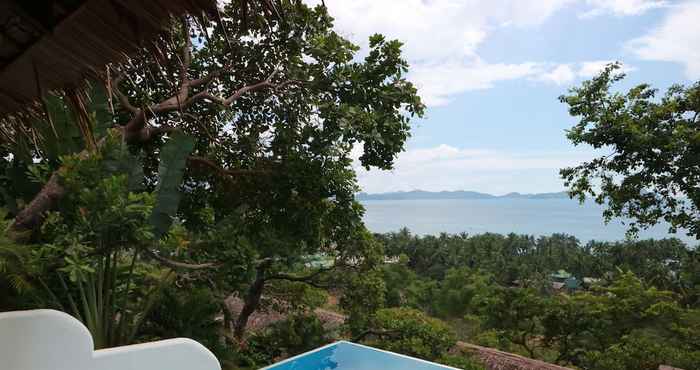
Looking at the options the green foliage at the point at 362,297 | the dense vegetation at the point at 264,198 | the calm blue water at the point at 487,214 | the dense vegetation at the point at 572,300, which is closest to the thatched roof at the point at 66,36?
the dense vegetation at the point at 264,198

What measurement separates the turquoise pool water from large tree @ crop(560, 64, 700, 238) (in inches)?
151

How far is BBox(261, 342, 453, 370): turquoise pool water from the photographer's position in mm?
5457

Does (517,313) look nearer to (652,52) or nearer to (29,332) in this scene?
(652,52)

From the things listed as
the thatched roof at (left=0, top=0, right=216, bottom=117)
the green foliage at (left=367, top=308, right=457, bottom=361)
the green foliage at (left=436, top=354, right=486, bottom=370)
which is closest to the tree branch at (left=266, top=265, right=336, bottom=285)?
the green foliage at (left=367, top=308, right=457, bottom=361)

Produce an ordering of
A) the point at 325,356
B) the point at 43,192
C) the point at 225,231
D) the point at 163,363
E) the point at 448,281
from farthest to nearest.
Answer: the point at 448,281, the point at 325,356, the point at 225,231, the point at 43,192, the point at 163,363

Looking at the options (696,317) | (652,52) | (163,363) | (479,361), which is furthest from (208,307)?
(652,52)

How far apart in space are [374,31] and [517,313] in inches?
237

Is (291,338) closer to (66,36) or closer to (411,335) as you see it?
(411,335)

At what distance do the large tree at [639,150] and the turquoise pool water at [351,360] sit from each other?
3.84m

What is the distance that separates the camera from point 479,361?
7305mm

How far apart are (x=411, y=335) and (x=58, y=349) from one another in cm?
495

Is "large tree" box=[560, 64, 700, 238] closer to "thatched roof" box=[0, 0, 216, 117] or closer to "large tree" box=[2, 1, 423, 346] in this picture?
"large tree" box=[2, 1, 423, 346]

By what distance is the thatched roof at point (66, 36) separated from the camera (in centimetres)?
83

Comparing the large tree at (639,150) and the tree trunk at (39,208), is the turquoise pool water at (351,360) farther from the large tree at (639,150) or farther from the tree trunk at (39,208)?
the large tree at (639,150)
